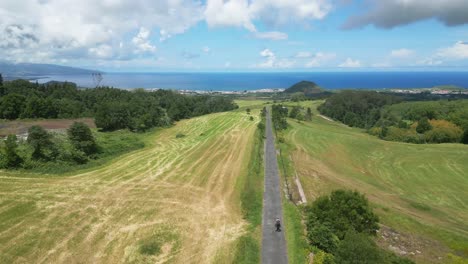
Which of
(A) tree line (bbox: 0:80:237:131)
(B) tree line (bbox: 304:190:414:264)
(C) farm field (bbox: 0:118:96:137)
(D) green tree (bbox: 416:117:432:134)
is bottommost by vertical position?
(D) green tree (bbox: 416:117:432:134)

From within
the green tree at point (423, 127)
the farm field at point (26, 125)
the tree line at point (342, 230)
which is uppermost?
the farm field at point (26, 125)

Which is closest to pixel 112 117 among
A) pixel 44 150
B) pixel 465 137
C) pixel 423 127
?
pixel 44 150

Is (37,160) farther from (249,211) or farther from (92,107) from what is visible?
(92,107)

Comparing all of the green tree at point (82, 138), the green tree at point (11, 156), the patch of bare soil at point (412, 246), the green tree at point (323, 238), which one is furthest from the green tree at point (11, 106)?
the patch of bare soil at point (412, 246)

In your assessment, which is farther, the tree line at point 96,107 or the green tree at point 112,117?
the tree line at point 96,107

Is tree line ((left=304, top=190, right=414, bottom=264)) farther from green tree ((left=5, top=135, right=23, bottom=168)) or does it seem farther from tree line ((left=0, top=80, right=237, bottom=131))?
tree line ((left=0, top=80, right=237, bottom=131))

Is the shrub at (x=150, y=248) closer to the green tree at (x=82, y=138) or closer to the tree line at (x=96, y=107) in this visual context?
the green tree at (x=82, y=138)

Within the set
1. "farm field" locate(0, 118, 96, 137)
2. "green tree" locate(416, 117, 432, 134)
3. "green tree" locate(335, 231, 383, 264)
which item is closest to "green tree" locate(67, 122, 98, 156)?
"farm field" locate(0, 118, 96, 137)
